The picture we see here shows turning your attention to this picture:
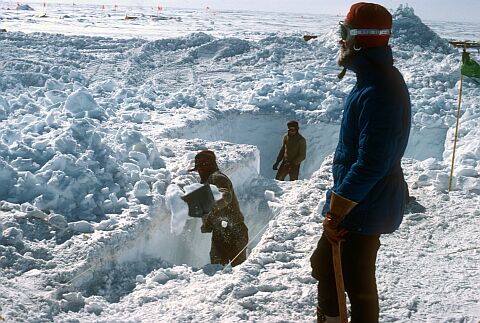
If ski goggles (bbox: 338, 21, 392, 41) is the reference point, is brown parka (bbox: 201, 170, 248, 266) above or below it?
below

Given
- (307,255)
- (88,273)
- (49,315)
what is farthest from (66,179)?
(307,255)

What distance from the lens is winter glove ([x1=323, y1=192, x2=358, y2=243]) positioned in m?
2.40

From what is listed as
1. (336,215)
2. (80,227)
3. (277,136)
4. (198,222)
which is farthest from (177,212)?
(277,136)

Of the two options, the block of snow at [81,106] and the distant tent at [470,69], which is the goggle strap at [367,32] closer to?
the distant tent at [470,69]

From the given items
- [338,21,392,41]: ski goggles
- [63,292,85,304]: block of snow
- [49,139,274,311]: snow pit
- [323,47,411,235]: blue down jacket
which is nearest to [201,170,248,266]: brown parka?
[49,139,274,311]: snow pit

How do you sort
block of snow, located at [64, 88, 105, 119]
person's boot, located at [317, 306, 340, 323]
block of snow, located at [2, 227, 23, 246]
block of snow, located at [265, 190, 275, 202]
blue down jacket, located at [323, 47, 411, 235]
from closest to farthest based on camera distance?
blue down jacket, located at [323, 47, 411, 235] < person's boot, located at [317, 306, 340, 323] < block of snow, located at [2, 227, 23, 246] < block of snow, located at [265, 190, 275, 202] < block of snow, located at [64, 88, 105, 119]

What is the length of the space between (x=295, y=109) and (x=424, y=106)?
9.09 ft

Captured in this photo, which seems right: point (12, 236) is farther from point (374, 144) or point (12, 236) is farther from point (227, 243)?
point (374, 144)

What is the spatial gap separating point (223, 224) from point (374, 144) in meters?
3.02

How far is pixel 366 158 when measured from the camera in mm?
2299

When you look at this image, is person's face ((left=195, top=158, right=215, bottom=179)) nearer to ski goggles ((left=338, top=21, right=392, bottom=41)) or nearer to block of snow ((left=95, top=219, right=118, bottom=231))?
block of snow ((left=95, top=219, right=118, bottom=231))

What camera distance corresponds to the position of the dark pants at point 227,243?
17.0ft

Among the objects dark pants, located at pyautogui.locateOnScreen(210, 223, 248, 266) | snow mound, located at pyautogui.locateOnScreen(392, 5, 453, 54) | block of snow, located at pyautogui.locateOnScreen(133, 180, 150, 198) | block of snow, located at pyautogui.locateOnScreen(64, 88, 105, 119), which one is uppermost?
snow mound, located at pyautogui.locateOnScreen(392, 5, 453, 54)

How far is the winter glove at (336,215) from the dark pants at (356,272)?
71 mm
